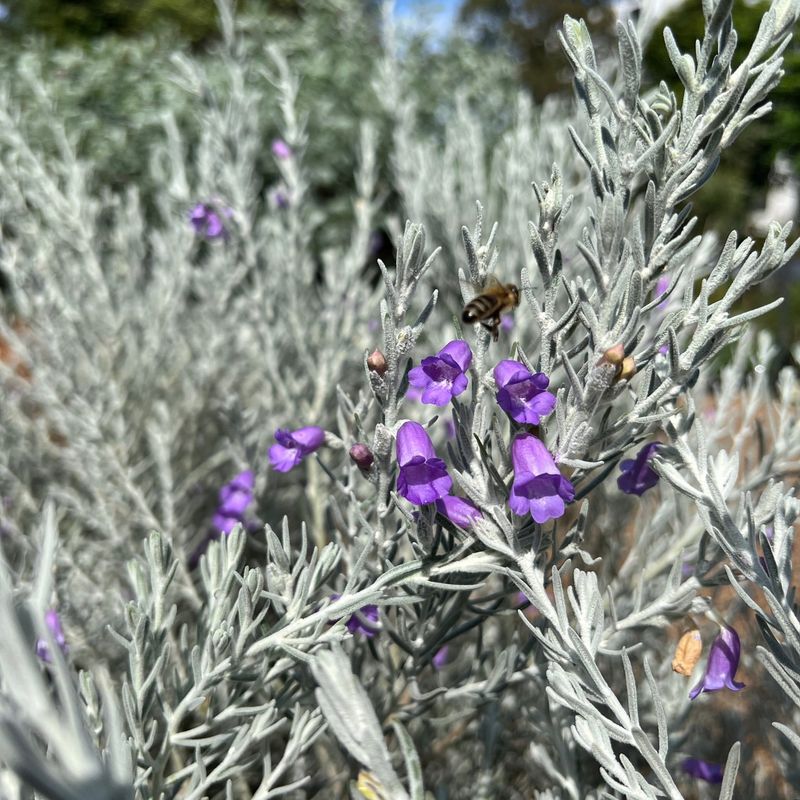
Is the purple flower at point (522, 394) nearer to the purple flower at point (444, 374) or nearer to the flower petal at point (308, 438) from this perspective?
the purple flower at point (444, 374)

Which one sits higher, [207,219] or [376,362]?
[376,362]

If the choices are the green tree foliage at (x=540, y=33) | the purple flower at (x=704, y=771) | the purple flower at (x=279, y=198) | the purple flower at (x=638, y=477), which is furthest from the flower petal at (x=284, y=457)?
the green tree foliage at (x=540, y=33)

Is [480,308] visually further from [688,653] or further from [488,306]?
[688,653]

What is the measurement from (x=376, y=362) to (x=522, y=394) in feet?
0.67

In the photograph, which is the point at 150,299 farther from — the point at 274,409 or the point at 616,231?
the point at 616,231

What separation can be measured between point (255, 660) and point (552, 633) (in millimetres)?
462

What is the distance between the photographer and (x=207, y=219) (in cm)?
234

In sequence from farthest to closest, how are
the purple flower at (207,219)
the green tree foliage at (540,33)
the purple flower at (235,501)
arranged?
1. the green tree foliage at (540,33)
2. the purple flower at (207,219)
3. the purple flower at (235,501)

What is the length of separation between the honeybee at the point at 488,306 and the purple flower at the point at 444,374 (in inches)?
2.3

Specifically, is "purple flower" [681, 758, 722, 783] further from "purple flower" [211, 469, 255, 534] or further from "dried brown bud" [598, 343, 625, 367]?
"purple flower" [211, 469, 255, 534]

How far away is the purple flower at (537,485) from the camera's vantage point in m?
0.94

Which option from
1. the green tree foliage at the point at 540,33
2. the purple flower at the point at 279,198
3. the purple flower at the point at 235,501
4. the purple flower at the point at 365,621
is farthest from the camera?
the green tree foliage at the point at 540,33

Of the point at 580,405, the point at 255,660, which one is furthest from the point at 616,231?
the point at 255,660

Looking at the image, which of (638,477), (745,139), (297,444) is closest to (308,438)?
(297,444)
